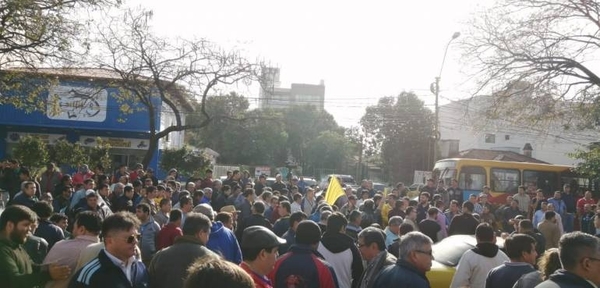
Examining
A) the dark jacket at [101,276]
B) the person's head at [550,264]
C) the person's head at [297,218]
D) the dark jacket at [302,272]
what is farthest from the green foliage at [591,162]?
the dark jacket at [101,276]

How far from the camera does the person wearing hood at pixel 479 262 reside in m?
6.72

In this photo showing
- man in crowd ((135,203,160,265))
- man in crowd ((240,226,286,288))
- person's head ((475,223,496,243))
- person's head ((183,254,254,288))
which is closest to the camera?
person's head ((183,254,254,288))

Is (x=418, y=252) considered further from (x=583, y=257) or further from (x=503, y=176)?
(x=503, y=176)

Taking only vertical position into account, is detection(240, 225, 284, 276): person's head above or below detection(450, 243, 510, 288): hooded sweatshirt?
above

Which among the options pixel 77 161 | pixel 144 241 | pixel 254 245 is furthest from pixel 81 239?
pixel 77 161

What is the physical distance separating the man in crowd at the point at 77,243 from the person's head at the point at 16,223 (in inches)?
11.7

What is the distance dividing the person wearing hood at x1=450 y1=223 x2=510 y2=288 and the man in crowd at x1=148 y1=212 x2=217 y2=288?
275cm

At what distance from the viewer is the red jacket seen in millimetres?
7969

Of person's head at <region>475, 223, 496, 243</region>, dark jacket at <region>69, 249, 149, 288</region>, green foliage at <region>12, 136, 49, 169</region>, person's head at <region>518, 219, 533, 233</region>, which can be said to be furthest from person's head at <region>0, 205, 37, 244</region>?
green foliage at <region>12, 136, 49, 169</region>

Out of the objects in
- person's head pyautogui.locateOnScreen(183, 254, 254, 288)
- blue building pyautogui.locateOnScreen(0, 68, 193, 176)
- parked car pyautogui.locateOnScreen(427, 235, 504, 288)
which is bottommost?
parked car pyautogui.locateOnScreen(427, 235, 504, 288)

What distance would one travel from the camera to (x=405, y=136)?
184ft

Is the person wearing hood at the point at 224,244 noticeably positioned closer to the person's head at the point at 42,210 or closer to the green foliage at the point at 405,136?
the person's head at the point at 42,210

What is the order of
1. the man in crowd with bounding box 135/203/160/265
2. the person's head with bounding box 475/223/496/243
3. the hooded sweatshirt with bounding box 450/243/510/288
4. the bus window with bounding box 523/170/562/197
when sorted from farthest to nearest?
the bus window with bounding box 523/170/562/197 → the man in crowd with bounding box 135/203/160/265 → the person's head with bounding box 475/223/496/243 → the hooded sweatshirt with bounding box 450/243/510/288

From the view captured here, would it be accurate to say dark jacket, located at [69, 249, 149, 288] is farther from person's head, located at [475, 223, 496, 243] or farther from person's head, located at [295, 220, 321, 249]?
person's head, located at [475, 223, 496, 243]
